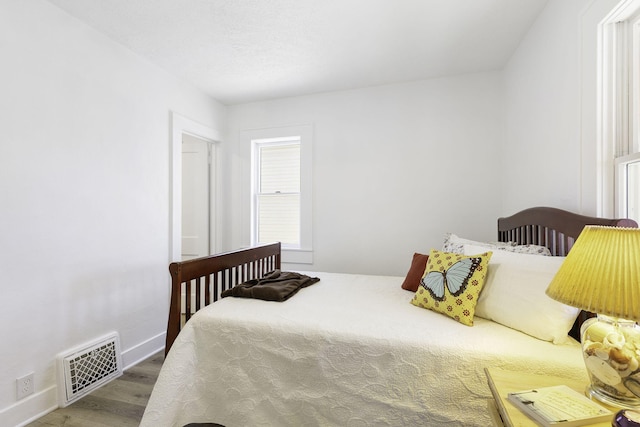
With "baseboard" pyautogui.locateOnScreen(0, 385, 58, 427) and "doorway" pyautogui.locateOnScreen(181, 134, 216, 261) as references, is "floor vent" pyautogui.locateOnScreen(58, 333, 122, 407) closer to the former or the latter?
"baseboard" pyautogui.locateOnScreen(0, 385, 58, 427)

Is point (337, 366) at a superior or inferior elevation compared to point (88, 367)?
superior

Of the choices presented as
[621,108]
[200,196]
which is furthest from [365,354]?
[200,196]

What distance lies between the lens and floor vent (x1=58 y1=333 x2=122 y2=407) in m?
1.93

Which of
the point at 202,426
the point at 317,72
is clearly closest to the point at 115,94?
the point at 317,72

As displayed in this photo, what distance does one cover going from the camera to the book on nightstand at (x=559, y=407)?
77cm

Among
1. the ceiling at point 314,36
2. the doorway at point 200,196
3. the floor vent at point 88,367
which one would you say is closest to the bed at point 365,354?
the floor vent at point 88,367

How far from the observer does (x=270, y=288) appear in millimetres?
1859

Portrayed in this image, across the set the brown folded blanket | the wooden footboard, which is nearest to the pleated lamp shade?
the brown folded blanket

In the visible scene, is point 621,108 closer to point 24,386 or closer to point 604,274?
point 604,274

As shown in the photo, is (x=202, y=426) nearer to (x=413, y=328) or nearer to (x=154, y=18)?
(x=413, y=328)

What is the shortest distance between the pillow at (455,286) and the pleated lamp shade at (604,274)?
0.62 m

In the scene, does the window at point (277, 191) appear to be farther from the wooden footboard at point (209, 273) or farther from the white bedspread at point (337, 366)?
the white bedspread at point (337, 366)

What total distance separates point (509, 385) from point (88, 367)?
2.53 metres

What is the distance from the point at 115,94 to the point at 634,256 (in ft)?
9.96
